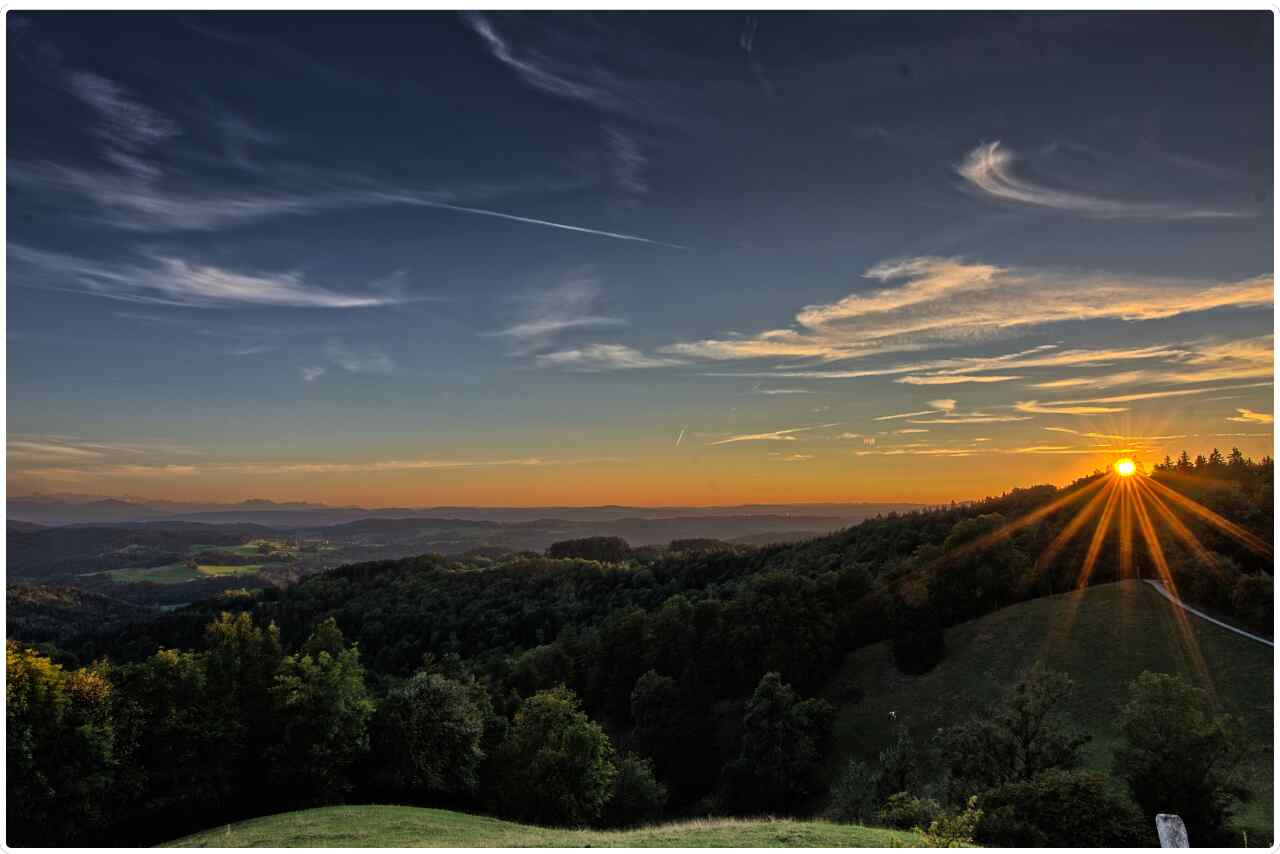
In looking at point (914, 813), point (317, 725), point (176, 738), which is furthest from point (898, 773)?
point (176, 738)

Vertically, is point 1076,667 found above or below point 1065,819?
below

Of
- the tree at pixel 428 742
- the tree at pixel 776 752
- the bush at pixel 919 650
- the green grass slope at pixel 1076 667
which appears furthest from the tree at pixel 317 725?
the bush at pixel 919 650

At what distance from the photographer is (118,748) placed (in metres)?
38.4

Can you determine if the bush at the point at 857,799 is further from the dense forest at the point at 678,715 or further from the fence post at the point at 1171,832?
the fence post at the point at 1171,832

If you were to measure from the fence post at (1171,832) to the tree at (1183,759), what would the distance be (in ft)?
49.4

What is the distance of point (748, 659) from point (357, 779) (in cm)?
5757

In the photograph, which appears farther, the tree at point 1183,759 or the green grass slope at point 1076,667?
the green grass slope at point 1076,667

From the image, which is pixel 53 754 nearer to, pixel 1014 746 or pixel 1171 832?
pixel 1171 832

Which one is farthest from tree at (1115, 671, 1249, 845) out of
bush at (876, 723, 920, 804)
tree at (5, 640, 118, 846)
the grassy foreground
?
tree at (5, 640, 118, 846)

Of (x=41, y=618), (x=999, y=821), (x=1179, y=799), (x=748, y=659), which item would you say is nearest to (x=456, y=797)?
(x=999, y=821)

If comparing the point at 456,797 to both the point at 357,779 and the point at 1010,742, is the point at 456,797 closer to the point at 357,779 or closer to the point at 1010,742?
the point at 357,779

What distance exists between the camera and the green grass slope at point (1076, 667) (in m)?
55.0

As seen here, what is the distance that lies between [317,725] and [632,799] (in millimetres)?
26215

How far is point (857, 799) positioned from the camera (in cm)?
5003
